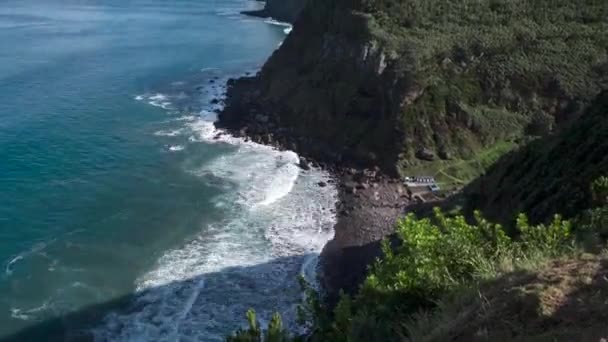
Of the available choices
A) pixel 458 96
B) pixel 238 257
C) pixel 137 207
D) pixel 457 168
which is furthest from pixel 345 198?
pixel 458 96

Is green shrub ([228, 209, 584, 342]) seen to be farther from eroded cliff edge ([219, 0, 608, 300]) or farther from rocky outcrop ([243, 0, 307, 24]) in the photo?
rocky outcrop ([243, 0, 307, 24])

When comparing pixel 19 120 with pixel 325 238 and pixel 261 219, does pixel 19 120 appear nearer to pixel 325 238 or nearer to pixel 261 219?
pixel 261 219

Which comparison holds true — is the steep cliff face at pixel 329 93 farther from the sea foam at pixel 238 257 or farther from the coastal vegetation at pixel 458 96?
the sea foam at pixel 238 257

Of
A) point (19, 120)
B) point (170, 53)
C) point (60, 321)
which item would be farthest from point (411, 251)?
point (170, 53)

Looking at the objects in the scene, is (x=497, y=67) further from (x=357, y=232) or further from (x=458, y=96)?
(x=357, y=232)

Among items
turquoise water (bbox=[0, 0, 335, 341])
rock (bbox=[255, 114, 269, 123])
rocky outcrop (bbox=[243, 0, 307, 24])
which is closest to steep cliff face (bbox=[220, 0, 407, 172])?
rock (bbox=[255, 114, 269, 123])

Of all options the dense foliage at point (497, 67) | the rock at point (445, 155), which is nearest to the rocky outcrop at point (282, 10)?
the dense foliage at point (497, 67)
